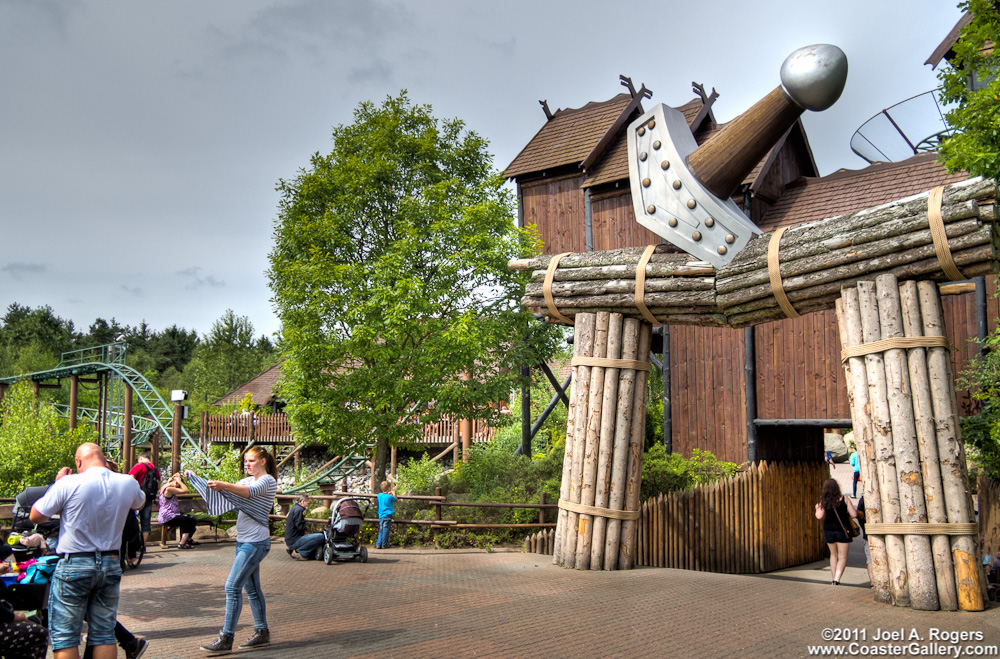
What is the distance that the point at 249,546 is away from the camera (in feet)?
20.4

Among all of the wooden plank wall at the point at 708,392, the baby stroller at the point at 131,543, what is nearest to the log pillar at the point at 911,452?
the wooden plank wall at the point at 708,392

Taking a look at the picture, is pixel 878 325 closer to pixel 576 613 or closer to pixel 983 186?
pixel 983 186

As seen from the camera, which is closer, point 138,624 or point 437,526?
point 138,624

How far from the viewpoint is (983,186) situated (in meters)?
7.48

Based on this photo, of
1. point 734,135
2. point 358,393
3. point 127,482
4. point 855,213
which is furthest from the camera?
point 358,393

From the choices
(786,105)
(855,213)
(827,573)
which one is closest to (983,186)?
(855,213)

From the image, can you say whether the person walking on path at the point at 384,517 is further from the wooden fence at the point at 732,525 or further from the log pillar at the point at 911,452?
the log pillar at the point at 911,452

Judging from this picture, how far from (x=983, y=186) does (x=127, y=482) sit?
8121 mm

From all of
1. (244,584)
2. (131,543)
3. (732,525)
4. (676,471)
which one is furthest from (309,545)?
(732,525)

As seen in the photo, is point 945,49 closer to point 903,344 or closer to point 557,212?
point 557,212

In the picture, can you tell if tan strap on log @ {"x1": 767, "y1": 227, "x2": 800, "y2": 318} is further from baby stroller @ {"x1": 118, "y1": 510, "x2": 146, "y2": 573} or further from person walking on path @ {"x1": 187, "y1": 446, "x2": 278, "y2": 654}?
baby stroller @ {"x1": 118, "y1": 510, "x2": 146, "y2": 573}

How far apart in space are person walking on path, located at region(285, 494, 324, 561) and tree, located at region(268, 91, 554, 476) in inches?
133

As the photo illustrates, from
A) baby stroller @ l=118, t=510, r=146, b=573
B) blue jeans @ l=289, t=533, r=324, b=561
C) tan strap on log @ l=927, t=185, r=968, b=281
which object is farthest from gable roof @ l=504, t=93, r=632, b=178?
baby stroller @ l=118, t=510, r=146, b=573

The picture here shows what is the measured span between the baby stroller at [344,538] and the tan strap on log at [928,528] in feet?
24.0
